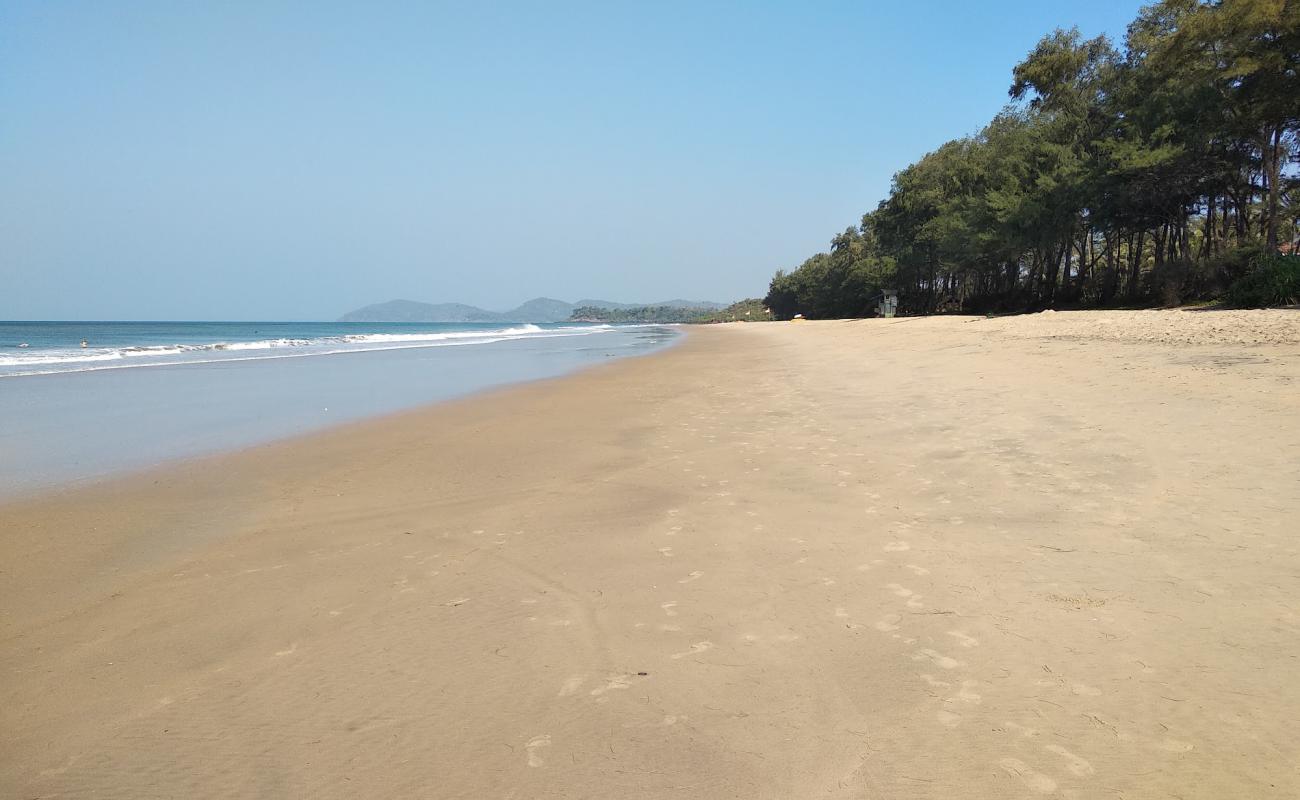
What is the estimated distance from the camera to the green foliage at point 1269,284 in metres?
17.7

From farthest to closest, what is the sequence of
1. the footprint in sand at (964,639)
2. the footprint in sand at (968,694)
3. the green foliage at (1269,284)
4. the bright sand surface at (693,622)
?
the green foliage at (1269,284) → the footprint in sand at (964,639) → the footprint in sand at (968,694) → the bright sand surface at (693,622)

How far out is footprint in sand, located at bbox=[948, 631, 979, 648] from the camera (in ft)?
10.1

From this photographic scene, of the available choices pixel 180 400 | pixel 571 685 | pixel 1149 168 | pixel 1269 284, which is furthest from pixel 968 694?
pixel 1149 168

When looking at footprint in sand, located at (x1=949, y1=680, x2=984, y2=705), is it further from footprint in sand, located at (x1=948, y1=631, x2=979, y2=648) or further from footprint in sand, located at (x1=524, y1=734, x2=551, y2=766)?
footprint in sand, located at (x1=524, y1=734, x2=551, y2=766)

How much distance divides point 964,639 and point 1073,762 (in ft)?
2.82

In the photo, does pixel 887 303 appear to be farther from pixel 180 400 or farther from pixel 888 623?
pixel 888 623

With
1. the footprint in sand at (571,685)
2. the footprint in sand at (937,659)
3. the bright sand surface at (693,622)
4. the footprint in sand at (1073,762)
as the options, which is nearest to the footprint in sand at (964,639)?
the bright sand surface at (693,622)

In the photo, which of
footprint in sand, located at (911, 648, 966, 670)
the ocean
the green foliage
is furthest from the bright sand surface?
the green foliage

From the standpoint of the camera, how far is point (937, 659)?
9.72ft

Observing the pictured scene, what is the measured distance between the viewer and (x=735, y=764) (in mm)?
2363

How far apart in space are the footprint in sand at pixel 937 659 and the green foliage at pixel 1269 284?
70.3ft

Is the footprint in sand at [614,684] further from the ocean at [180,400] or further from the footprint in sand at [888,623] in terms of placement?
the ocean at [180,400]

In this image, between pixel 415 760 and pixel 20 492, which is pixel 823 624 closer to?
pixel 415 760

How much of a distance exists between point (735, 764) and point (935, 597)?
1704 mm
